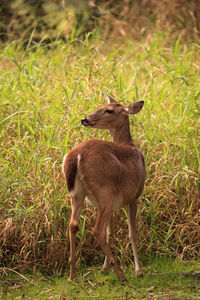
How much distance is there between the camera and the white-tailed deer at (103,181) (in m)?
3.58

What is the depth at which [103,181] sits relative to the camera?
11.8 ft

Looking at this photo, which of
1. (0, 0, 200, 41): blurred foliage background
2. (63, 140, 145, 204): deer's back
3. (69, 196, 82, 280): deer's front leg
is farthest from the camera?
(0, 0, 200, 41): blurred foliage background

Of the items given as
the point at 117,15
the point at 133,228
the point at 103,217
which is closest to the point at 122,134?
the point at 133,228

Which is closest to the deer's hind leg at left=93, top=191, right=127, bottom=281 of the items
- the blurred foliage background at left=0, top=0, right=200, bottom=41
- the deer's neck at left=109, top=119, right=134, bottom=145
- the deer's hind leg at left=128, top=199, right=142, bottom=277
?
the deer's hind leg at left=128, top=199, right=142, bottom=277

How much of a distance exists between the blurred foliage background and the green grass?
18.4 ft

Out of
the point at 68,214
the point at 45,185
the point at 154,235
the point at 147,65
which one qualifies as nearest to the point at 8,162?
Result: the point at 45,185

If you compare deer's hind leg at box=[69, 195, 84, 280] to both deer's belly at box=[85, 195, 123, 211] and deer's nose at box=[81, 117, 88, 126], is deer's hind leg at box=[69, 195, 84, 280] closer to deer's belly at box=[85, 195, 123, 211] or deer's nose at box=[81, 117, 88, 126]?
deer's belly at box=[85, 195, 123, 211]

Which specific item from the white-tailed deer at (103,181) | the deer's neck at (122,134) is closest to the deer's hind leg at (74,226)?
the white-tailed deer at (103,181)

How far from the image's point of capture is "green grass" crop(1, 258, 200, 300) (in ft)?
11.8

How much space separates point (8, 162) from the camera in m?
4.49

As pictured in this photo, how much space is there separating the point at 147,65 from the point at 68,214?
3242 mm

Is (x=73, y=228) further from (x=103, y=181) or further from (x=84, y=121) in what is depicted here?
(x=84, y=121)

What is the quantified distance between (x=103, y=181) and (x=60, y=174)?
871mm

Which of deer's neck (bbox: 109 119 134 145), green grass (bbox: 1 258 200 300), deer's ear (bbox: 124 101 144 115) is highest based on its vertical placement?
deer's ear (bbox: 124 101 144 115)
